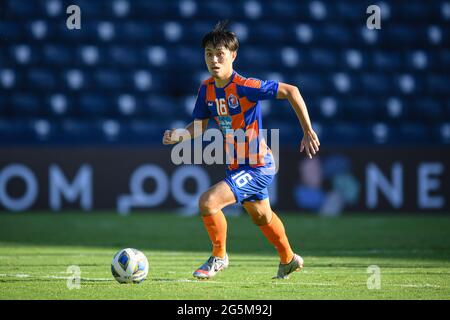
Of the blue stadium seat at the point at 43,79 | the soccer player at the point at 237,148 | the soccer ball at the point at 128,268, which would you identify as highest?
the blue stadium seat at the point at 43,79

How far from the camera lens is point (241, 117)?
22.5 feet

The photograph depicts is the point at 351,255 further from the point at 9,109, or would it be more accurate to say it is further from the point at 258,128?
the point at 9,109

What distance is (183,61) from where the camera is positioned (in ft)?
52.3

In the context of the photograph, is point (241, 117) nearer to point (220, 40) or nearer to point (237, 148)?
point (237, 148)

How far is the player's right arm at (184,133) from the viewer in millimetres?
6785

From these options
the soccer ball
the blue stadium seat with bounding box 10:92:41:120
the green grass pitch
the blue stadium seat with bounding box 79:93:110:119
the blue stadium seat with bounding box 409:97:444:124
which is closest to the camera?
the green grass pitch

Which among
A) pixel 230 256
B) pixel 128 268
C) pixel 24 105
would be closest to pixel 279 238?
pixel 128 268

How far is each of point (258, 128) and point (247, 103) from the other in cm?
23

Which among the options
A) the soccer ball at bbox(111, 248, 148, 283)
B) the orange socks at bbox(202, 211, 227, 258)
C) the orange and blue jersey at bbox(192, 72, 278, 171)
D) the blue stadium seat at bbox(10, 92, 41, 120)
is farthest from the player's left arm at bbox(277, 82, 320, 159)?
the blue stadium seat at bbox(10, 92, 41, 120)

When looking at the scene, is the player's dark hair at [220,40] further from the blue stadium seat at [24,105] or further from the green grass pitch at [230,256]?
the blue stadium seat at [24,105]

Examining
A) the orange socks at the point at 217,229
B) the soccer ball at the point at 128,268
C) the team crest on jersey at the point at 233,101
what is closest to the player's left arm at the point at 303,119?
the team crest on jersey at the point at 233,101

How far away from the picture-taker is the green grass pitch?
19.8ft

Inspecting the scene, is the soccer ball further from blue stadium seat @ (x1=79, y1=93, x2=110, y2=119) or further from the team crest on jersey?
blue stadium seat @ (x1=79, y1=93, x2=110, y2=119)

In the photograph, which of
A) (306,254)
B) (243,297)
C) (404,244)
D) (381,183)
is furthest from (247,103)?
(381,183)
